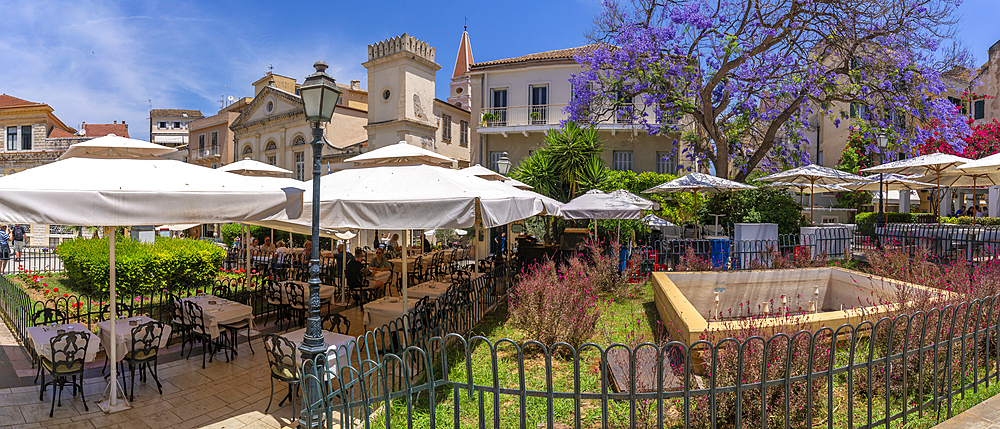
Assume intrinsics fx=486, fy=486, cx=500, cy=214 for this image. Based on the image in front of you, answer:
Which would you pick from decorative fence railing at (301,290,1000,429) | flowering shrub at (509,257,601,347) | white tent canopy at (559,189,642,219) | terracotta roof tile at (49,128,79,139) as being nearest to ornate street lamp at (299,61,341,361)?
decorative fence railing at (301,290,1000,429)

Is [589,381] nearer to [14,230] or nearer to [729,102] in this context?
[729,102]

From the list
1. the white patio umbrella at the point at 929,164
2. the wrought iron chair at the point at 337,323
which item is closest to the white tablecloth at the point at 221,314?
the wrought iron chair at the point at 337,323

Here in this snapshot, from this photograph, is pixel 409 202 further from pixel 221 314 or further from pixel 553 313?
pixel 221 314

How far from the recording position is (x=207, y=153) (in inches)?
1576

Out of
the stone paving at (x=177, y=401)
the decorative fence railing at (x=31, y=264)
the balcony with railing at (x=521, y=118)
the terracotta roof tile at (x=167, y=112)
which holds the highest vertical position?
the terracotta roof tile at (x=167, y=112)

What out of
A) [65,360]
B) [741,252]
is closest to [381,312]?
[65,360]

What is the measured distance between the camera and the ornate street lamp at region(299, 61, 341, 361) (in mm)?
4461

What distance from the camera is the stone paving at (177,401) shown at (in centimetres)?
489

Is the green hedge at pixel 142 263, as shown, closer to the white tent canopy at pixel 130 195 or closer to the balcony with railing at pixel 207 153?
the white tent canopy at pixel 130 195

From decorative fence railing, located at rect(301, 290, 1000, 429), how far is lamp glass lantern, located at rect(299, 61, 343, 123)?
223 cm

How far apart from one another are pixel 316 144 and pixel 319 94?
18.3 inches

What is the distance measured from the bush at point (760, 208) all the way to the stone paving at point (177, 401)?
12.9m

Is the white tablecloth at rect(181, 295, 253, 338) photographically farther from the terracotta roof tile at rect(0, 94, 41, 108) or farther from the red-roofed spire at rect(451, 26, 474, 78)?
the red-roofed spire at rect(451, 26, 474, 78)

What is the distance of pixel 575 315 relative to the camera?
620 cm
